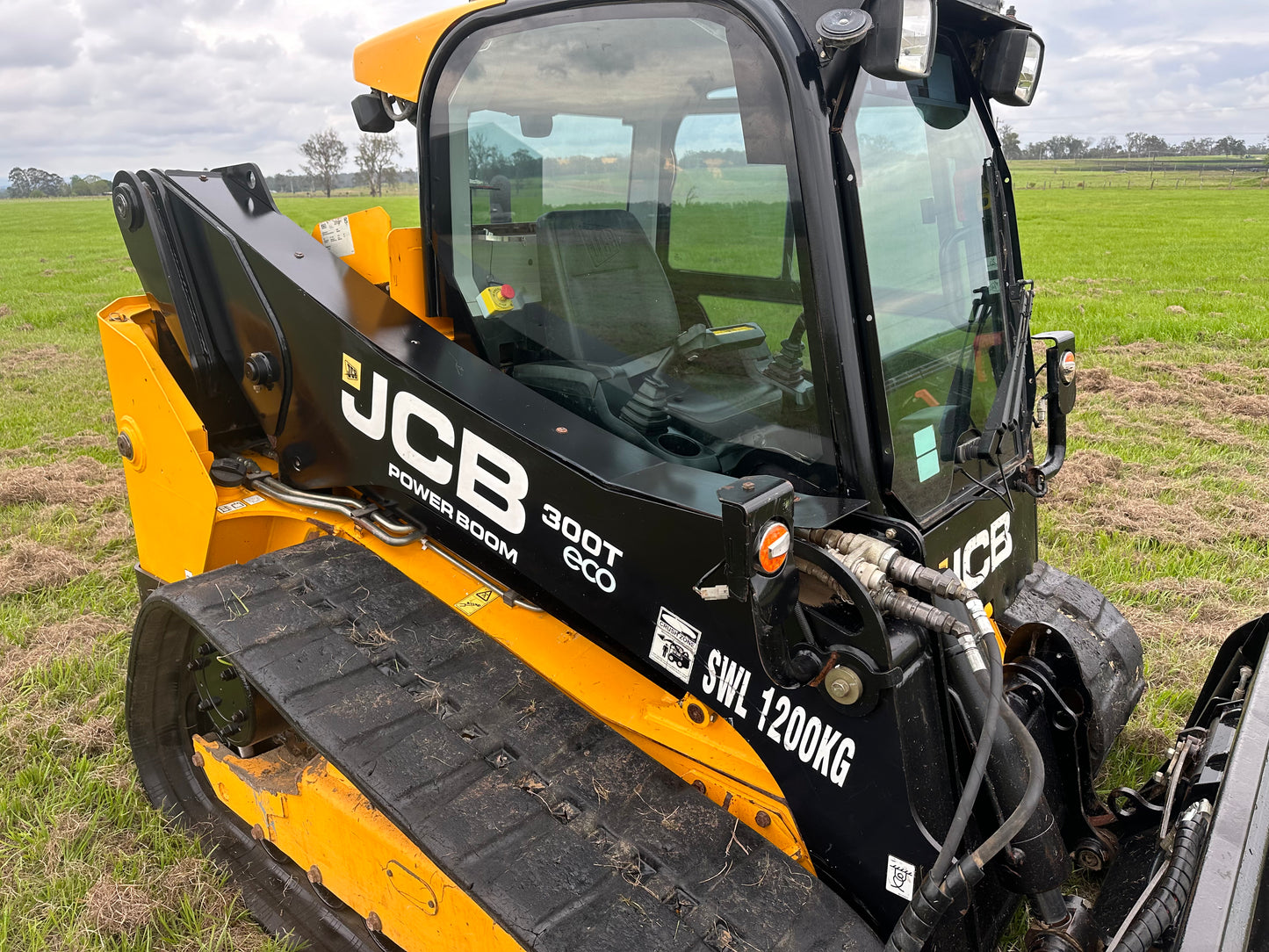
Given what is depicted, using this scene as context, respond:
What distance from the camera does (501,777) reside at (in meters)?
1.94

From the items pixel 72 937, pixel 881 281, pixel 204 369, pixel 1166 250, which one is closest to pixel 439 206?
pixel 204 369

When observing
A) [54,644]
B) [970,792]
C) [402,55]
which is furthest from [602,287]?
[54,644]

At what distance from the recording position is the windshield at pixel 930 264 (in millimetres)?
1920

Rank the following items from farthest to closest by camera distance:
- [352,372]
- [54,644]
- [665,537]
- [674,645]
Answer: [54,644] < [352,372] < [674,645] < [665,537]

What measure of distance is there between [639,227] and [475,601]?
3.40 ft

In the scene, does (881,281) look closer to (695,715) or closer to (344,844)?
(695,715)

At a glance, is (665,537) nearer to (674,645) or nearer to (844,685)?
(674,645)

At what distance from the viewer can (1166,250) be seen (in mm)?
21312

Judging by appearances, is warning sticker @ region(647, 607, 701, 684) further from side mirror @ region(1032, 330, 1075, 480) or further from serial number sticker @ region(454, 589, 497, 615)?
side mirror @ region(1032, 330, 1075, 480)

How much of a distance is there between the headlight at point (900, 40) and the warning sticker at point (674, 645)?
1099mm

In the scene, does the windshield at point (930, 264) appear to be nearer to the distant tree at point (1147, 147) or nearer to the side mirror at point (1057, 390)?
the side mirror at point (1057, 390)

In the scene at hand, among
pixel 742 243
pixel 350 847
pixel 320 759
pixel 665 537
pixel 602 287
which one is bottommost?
pixel 350 847

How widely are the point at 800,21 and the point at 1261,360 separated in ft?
31.1

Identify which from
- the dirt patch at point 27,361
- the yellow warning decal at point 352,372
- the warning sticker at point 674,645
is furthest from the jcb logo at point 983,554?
the dirt patch at point 27,361
